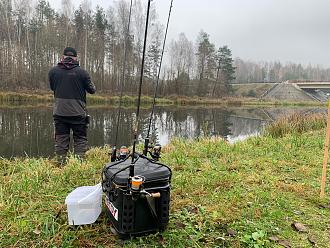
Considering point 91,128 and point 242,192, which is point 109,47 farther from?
point 242,192

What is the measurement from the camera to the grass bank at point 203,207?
6.91 ft

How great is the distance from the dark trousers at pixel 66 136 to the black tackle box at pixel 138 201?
2.83m

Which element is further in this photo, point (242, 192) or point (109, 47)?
point (109, 47)

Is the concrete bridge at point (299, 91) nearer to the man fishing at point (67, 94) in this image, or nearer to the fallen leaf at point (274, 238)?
the man fishing at point (67, 94)

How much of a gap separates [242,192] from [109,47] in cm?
4027

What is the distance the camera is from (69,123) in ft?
15.5

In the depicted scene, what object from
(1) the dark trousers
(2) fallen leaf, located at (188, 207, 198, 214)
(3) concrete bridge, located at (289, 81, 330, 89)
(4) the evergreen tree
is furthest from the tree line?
(3) concrete bridge, located at (289, 81, 330, 89)

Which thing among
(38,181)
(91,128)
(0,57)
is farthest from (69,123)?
(0,57)

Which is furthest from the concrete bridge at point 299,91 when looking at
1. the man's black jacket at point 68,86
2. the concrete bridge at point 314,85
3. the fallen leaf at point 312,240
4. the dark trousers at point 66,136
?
the fallen leaf at point 312,240

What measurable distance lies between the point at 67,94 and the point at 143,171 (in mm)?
Result: 2988

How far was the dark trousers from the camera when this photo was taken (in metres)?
4.73

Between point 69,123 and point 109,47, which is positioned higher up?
point 109,47

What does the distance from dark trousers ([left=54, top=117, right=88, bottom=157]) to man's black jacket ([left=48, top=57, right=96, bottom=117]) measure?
0.19m

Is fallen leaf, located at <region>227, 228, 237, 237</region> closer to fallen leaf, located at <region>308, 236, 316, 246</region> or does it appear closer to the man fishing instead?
fallen leaf, located at <region>308, 236, 316, 246</region>
